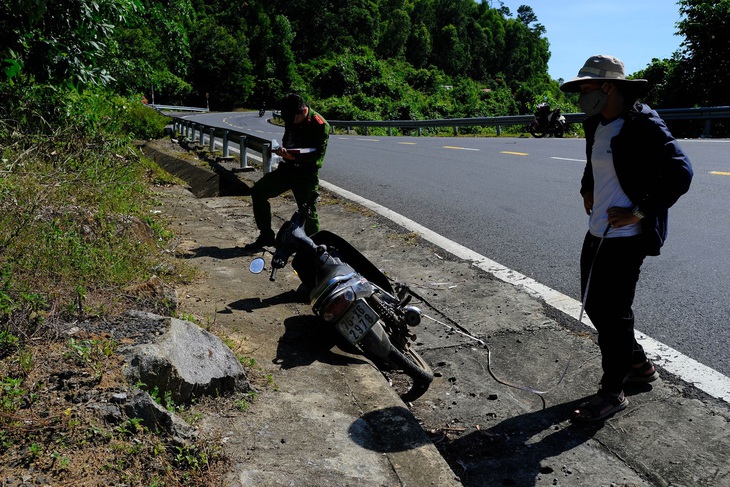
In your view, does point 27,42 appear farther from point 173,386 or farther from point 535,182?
point 535,182

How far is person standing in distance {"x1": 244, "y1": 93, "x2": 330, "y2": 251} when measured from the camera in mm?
6781

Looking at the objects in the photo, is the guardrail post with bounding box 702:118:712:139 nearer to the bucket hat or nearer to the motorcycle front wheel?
the bucket hat

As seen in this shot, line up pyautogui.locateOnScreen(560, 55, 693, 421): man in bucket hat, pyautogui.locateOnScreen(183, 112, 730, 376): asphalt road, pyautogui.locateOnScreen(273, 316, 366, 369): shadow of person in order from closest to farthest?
pyautogui.locateOnScreen(560, 55, 693, 421): man in bucket hat, pyautogui.locateOnScreen(273, 316, 366, 369): shadow of person, pyautogui.locateOnScreen(183, 112, 730, 376): asphalt road

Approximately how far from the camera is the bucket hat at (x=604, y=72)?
3.45 metres

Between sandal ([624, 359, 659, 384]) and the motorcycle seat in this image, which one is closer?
sandal ([624, 359, 659, 384])

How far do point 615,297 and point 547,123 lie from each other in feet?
61.8

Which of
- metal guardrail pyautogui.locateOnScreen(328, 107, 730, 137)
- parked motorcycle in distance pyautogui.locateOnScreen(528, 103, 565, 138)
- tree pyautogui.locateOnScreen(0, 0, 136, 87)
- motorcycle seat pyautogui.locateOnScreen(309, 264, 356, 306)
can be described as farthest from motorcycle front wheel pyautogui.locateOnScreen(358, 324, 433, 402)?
parked motorcycle in distance pyautogui.locateOnScreen(528, 103, 565, 138)

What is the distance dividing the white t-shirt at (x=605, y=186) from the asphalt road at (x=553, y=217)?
45.6 inches

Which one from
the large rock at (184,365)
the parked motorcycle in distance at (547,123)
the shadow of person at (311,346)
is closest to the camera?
the large rock at (184,365)

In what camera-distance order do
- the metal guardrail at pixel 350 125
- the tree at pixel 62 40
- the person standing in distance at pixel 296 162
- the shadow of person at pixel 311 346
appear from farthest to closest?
the metal guardrail at pixel 350 125 → the person standing in distance at pixel 296 162 → the tree at pixel 62 40 → the shadow of person at pixel 311 346

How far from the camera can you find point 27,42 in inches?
281

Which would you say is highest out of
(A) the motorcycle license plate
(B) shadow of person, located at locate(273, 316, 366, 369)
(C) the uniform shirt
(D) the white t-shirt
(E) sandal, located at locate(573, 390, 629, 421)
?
(D) the white t-shirt

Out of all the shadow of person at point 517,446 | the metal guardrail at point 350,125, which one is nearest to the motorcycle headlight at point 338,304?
the shadow of person at point 517,446

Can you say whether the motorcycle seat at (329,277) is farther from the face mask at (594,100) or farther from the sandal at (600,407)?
the face mask at (594,100)
